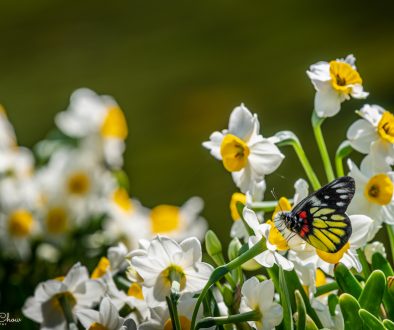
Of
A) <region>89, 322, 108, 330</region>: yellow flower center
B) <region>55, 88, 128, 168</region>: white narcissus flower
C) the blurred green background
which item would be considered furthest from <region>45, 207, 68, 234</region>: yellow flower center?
the blurred green background

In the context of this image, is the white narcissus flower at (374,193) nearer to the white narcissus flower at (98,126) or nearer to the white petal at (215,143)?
the white petal at (215,143)

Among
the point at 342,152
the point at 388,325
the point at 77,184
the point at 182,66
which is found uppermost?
the point at 182,66

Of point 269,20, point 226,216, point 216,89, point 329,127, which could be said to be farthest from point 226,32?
point 226,216

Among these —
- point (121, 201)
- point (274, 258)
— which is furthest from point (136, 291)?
point (121, 201)

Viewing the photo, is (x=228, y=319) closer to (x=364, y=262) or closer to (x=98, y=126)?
(x=364, y=262)

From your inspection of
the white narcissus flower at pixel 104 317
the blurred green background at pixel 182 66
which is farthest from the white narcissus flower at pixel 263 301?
the blurred green background at pixel 182 66
